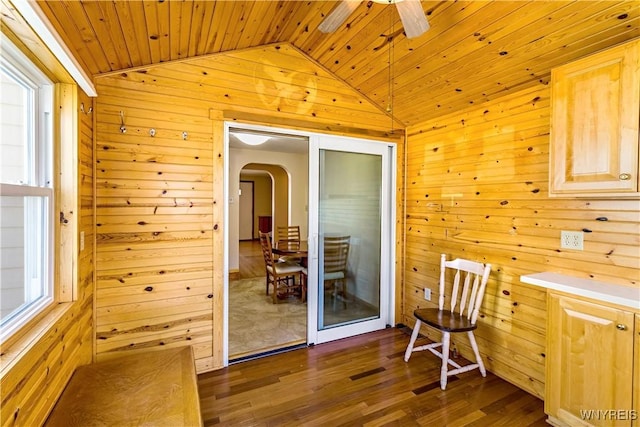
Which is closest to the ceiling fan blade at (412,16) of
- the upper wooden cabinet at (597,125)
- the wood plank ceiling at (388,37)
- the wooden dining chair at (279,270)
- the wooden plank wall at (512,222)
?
the wood plank ceiling at (388,37)

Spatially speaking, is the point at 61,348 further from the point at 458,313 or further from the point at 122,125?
the point at 458,313

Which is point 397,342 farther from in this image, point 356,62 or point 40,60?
point 40,60

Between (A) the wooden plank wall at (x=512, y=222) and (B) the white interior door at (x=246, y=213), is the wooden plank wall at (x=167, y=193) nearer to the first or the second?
(A) the wooden plank wall at (x=512, y=222)

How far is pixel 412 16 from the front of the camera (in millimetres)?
1526

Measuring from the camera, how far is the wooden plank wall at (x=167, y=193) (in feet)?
7.47

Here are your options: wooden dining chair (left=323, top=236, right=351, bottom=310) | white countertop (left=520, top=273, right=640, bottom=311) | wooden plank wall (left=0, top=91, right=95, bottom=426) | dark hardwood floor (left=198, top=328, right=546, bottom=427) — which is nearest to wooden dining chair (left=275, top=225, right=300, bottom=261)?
wooden dining chair (left=323, top=236, right=351, bottom=310)

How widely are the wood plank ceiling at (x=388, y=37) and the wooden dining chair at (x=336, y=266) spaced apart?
1605 millimetres

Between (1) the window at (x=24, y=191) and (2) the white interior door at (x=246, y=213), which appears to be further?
(2) the white interior door at (x=246, y=213)

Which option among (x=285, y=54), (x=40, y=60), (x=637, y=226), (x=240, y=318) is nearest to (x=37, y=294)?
(x=40, y=60)

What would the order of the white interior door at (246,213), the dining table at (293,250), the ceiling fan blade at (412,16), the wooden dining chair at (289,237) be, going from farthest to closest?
the white interior door at (246,213) < the wooden dining chair at (289,237) < the dining table at (293,250) < the ceiling fan blade at (412,16)

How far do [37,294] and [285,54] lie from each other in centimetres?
257

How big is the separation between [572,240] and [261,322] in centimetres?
307

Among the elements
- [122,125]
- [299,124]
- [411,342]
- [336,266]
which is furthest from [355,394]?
[122,125]

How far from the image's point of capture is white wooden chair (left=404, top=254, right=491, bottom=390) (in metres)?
2.36
